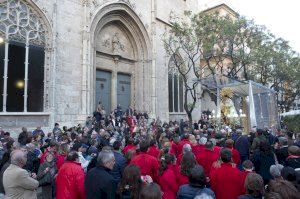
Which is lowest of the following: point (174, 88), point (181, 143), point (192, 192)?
point (192, 192)

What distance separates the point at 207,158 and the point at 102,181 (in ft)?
10.9

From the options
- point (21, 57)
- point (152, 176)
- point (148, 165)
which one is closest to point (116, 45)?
point (21, 57)

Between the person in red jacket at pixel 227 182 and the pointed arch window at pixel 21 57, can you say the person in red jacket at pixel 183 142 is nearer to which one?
the person in red jacket at pixel 227 182

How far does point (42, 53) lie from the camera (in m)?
16.1

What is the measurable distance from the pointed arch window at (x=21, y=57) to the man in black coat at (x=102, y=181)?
37.7 feet

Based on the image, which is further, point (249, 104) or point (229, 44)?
point (229, 44)

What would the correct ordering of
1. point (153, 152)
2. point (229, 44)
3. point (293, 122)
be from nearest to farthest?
1. point (153, 152)
2. point (229, 44)
3. point (293, 122)

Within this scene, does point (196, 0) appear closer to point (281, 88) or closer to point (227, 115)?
point (227, 115)

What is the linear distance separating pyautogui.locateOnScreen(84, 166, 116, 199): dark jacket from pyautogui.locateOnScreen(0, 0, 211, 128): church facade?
11400mm

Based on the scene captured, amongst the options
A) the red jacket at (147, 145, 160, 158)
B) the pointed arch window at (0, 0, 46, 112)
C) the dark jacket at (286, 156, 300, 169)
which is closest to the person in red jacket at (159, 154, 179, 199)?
the red jacket at (147, 145, 160, 158)

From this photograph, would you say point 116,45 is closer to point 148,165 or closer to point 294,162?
point 148,165

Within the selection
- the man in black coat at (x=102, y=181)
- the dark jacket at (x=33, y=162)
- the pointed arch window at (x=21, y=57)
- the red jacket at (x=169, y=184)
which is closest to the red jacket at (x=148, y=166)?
the red jacket at (x=169, y=184)

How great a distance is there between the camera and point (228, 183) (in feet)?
16.8

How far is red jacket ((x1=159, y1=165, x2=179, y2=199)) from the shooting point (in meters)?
5.18
